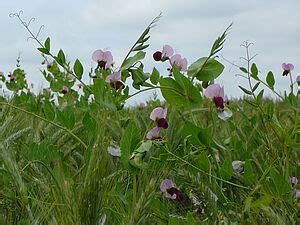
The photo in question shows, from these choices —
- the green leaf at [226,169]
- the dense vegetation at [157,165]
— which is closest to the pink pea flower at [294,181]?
the dense vegetation at [157,165]

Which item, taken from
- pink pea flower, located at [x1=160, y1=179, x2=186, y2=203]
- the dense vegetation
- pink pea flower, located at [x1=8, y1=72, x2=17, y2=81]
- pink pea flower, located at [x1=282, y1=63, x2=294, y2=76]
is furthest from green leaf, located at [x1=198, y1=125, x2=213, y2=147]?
pink pea flower, located at [x1=8, y1=72, x2=17, y2=81]

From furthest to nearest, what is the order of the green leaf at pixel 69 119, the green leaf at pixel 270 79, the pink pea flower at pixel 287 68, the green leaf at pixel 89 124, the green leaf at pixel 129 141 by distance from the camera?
the pink pea flower at pixel 287 68 < the green leaf at pixel 270 79 < the green leaf at pixel 69 119 < the green leaf at pixel 89 124 < the green leaf at pixel 129 141

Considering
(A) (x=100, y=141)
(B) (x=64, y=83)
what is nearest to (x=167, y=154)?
(A) (x=100, y=141)

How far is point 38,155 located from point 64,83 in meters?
2.02

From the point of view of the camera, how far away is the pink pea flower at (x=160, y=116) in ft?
4.00

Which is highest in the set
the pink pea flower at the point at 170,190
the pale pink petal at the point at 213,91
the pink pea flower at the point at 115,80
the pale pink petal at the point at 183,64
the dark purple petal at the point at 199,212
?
the pale pink petal at the point at 183,64

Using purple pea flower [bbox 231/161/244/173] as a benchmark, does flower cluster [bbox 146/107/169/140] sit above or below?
above

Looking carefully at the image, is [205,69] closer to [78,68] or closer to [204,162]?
A: [204,162]

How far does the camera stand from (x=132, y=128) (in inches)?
41.9

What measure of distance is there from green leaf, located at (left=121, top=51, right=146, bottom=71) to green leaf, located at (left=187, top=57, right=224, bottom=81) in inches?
4.5

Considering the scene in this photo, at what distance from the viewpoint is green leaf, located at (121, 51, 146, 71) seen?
134cm

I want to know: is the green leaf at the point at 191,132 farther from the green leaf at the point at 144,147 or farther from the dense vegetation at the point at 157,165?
the green leaf at the point at 144,147

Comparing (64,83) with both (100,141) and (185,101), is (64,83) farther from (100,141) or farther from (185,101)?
(100,141)

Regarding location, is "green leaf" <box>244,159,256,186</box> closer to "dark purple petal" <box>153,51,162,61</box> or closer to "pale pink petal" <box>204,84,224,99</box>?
"pale pink petal" <box>204,84,224,99</box>
